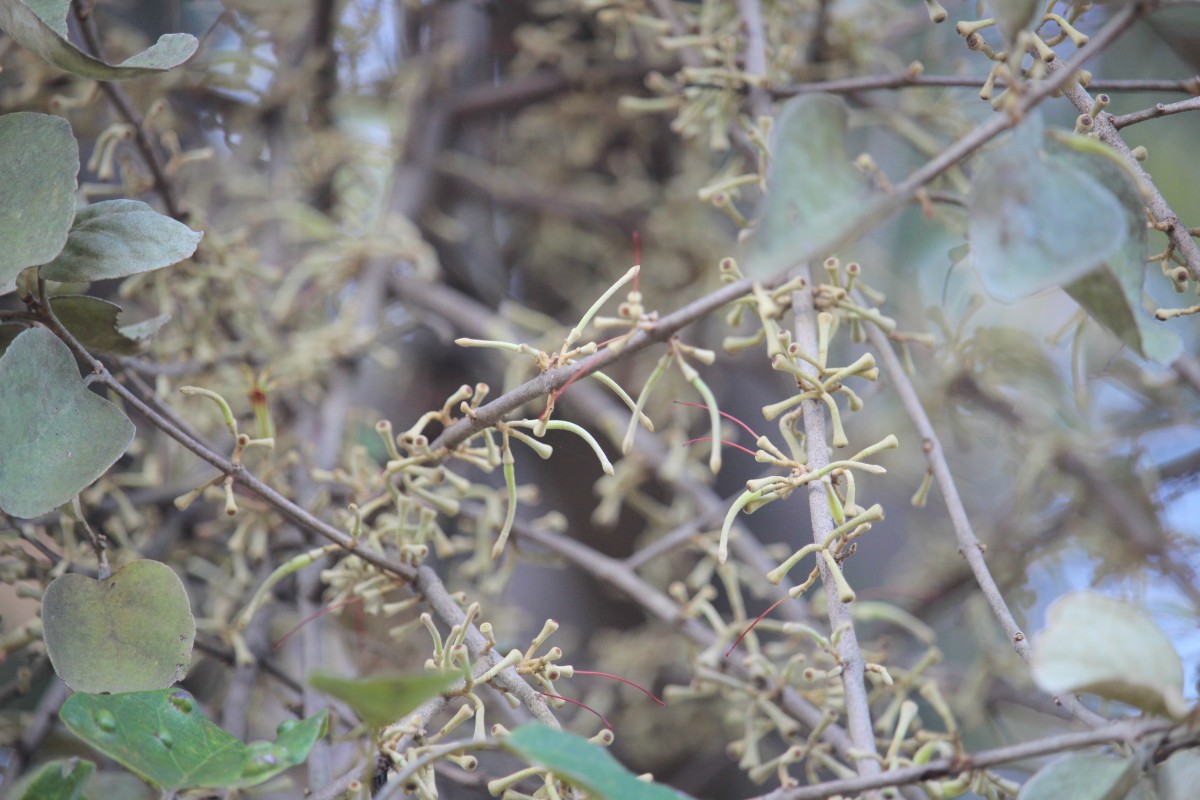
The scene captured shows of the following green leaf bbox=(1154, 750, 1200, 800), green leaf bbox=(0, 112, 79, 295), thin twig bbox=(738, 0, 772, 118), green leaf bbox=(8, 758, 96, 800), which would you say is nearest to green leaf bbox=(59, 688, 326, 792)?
green leaf bbox=(8, 758, 96, 800)

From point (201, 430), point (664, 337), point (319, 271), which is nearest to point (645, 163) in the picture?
point (319, 271)

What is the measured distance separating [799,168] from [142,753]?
26 centimetres

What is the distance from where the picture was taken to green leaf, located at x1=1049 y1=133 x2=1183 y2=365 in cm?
29

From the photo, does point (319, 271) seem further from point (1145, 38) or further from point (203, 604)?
point (1145, 38)

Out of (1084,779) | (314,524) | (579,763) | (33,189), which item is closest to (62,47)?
(33,189)

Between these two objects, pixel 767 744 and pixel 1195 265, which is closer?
pixel 1195 265

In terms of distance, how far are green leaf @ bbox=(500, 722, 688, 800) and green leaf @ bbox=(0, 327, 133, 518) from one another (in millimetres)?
178

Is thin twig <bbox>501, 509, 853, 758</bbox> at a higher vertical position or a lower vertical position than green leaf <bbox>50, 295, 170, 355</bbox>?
lower

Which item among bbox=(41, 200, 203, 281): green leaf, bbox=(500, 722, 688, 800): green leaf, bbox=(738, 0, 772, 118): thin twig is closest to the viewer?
bbox=(500, 722, 688, 800): green leaf

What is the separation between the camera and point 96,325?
1.30ft

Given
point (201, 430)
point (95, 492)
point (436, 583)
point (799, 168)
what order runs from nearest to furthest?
1. point (799, 168)
2. point (436, 583)
3. point (95, 492)
4. point (201, 430)

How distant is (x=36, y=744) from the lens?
0.47 metres

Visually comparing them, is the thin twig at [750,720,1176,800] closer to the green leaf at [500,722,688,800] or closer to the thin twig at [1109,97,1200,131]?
the green leaf at [500,722,688,800]

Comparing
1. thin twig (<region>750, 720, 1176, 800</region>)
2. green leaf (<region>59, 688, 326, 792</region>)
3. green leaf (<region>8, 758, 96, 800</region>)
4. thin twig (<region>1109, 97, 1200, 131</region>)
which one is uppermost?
thin twig (<region>1109, 97, 1200, 131</region>)
